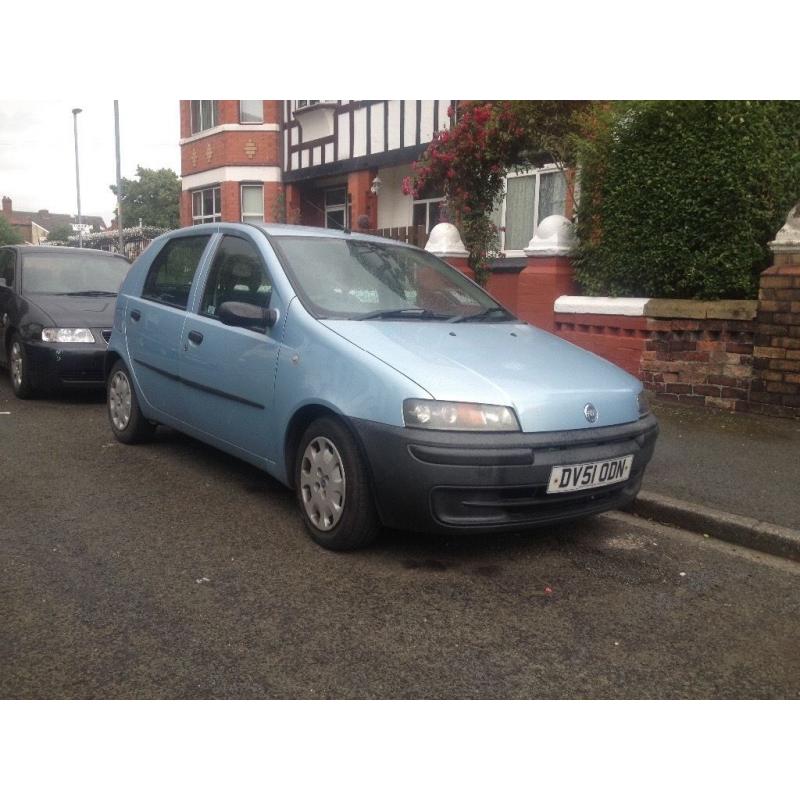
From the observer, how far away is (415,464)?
3734mm

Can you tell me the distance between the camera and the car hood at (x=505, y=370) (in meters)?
3.86

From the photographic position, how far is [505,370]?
162 inches

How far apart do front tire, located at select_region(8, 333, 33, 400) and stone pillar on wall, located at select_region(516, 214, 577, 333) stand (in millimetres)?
5383

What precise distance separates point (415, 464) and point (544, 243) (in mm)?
6082

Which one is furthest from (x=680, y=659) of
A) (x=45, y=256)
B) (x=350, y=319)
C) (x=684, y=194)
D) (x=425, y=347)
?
(x=45, y=256)

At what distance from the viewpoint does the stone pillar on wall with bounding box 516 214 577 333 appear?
9.19 meters

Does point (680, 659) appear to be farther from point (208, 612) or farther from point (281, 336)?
point (281, 336)

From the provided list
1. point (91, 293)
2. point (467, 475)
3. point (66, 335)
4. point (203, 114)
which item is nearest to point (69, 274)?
point (91, 293)

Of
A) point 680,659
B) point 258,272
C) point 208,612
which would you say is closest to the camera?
point 680,659

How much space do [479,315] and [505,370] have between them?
1.09 m

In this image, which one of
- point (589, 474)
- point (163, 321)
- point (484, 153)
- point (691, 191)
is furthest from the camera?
point (484, 153)

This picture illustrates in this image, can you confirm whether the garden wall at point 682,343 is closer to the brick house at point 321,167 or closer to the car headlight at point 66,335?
the car headlight at point 66,335

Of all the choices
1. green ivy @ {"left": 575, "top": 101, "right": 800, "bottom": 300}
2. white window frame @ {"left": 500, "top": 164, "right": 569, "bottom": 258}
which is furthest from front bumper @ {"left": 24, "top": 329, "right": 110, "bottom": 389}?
white window frame @ {"left": 500, "top": 164, "right": 569, "bottom": 258}

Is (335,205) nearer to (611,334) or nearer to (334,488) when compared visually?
(611,334)
